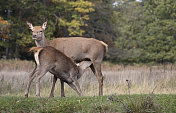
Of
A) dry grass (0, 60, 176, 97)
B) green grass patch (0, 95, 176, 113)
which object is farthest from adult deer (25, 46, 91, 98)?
dry grass (0, 60, 176, 97)

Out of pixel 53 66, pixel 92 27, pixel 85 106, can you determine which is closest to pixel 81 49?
pixel 53 66

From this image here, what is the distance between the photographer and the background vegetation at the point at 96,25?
93.4ft

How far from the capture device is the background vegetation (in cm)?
2847

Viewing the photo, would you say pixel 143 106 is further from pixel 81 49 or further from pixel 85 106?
pixel 81 49

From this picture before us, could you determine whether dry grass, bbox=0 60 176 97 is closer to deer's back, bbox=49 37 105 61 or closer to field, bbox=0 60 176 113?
field, bbox=0 60 176 113

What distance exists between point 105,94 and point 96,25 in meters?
24.7

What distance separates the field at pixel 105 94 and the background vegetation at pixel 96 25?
44.3 ft

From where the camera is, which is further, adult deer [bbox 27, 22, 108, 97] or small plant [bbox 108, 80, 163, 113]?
adult deer [bbox 27, 22, 108, 97]

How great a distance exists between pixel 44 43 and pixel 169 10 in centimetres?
2350

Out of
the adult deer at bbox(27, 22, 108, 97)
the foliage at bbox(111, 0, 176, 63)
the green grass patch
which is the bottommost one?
the foliage at bbox(111, 0, 176, 63)

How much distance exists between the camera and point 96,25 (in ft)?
116

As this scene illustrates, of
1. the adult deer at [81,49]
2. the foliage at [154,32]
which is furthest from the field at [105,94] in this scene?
the foliage at [154,32]

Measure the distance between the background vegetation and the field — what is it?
13493mm

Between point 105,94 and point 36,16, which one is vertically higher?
point 36,16
